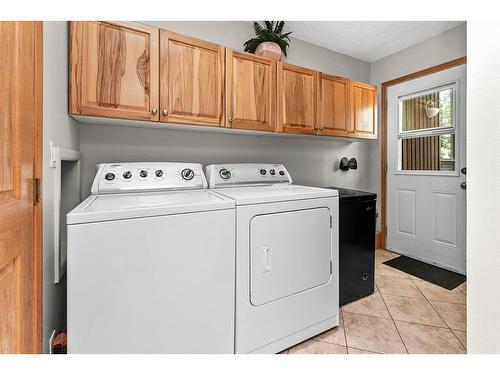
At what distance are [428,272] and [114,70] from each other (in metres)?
3.40

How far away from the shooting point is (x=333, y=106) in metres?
2.41

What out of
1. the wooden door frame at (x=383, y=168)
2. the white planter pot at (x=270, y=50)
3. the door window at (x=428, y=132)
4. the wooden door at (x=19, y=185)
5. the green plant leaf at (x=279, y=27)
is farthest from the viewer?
the wooden door frame at (x=383, y=168)

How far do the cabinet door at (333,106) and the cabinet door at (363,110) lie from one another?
4.5 inches

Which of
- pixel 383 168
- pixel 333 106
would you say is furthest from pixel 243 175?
pixel 383 168

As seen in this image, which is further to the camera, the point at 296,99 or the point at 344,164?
the point at 344,164

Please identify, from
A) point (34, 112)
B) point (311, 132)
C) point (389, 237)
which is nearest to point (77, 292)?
point (34, 112)

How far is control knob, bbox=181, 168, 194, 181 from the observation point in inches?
71.2

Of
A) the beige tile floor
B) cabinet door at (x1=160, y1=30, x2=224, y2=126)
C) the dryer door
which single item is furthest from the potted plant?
the beige tile floor

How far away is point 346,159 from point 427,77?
4.13 ft

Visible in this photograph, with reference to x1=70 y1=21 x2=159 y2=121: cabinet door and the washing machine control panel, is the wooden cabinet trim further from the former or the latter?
the washing machine control panel

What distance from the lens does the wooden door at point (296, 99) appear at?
2076 mm

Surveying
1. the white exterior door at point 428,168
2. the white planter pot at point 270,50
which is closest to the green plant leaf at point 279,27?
the white planter pot at point 270,50

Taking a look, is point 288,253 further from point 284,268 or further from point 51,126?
point 51,126

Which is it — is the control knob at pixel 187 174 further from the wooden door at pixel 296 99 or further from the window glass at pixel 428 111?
the window glass at pixel 428 111
